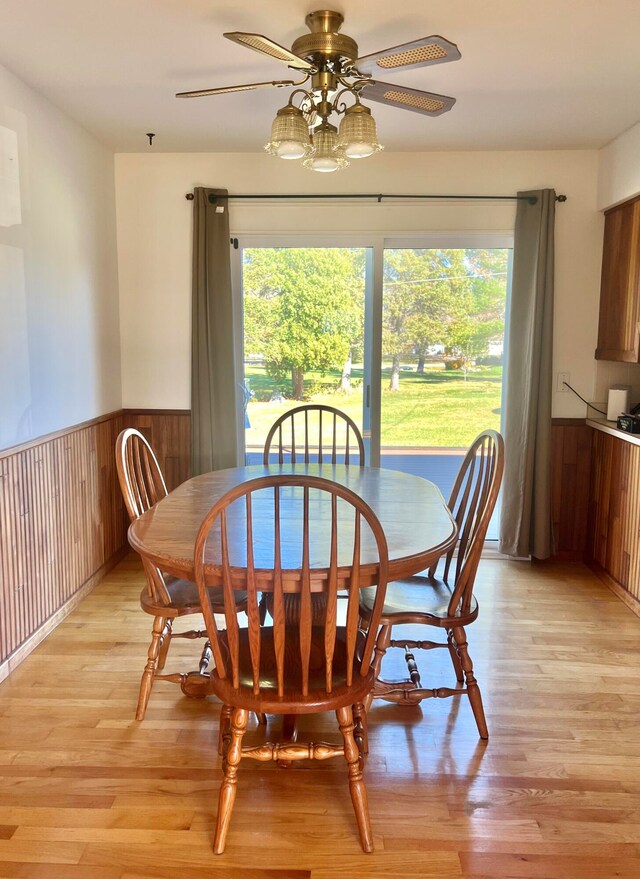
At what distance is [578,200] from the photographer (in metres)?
4.02

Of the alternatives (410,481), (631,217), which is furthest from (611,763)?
(631,217)

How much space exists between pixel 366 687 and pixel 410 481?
1212 millimetres

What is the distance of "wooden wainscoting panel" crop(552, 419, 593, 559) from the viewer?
4.16 metres

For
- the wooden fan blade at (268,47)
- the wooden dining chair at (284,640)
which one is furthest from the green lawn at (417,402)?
the wooden dining chair at (284,640)

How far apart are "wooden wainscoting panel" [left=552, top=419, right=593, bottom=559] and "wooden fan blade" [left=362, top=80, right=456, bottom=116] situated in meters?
2.33

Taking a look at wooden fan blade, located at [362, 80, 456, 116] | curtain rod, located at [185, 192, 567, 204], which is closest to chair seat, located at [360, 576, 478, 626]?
wooden fan blade, located at [362, 80, 456, 116]

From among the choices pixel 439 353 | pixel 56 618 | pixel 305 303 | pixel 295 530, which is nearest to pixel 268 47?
pixel 295 530

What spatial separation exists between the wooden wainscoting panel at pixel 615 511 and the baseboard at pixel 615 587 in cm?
1

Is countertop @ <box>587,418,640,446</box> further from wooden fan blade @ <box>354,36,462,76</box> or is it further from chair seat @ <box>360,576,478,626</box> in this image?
wooden fan blade @ <box>354,36,462,76</box>

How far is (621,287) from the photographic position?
376 centimetres

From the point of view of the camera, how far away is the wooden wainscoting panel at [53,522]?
2814mm

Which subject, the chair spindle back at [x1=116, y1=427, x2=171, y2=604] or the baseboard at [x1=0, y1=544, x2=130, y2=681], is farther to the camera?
the baseboard at [x1=0, y1=544, x2=130, y2=681]

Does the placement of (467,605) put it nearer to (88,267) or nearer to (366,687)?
(366,687)

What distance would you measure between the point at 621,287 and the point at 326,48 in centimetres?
233
